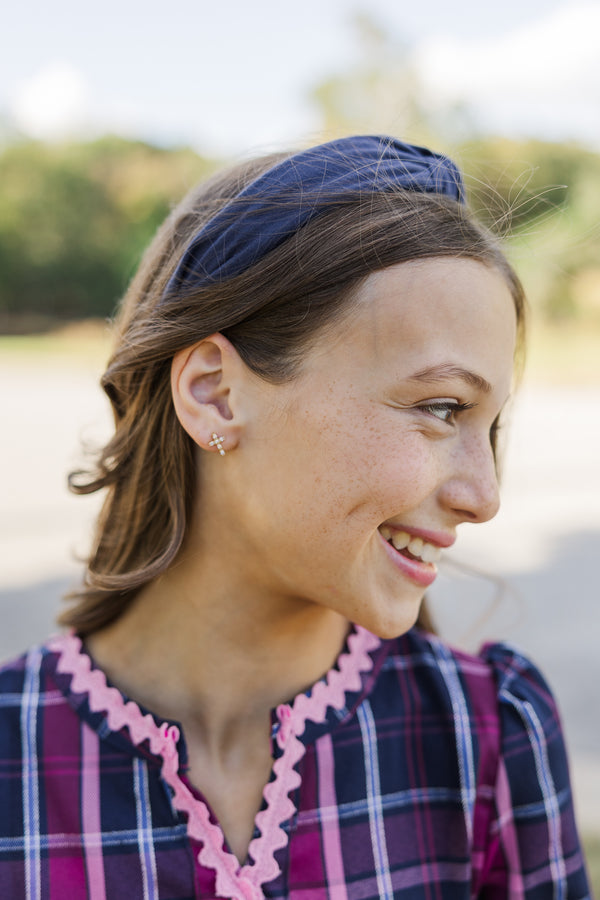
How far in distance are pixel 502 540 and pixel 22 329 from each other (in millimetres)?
22419

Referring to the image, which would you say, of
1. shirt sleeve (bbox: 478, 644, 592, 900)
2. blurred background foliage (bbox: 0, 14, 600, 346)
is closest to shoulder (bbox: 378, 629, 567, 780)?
shirt sleeve (bbox: 478, 644, 592, 900)

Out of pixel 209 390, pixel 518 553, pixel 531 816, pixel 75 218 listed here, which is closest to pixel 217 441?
pixel 209 390

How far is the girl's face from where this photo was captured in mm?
1287

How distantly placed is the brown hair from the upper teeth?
11.0 inches

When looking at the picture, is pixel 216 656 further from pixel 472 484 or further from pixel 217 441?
pixel 472 484

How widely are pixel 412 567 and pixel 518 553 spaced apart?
5749mm

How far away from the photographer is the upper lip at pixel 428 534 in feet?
4.40

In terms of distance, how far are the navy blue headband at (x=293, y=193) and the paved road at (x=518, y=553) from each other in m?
0.84

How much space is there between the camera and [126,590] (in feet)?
5.08

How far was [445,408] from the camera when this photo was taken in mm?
1352

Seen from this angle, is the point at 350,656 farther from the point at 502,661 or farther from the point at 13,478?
the point at 13,478

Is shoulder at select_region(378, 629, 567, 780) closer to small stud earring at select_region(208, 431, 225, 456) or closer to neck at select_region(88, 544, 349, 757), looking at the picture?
neck at select_region(88, 544, 349, 757)

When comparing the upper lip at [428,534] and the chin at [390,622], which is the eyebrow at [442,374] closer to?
the upper lip at [428,534]

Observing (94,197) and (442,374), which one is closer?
(442,374)
